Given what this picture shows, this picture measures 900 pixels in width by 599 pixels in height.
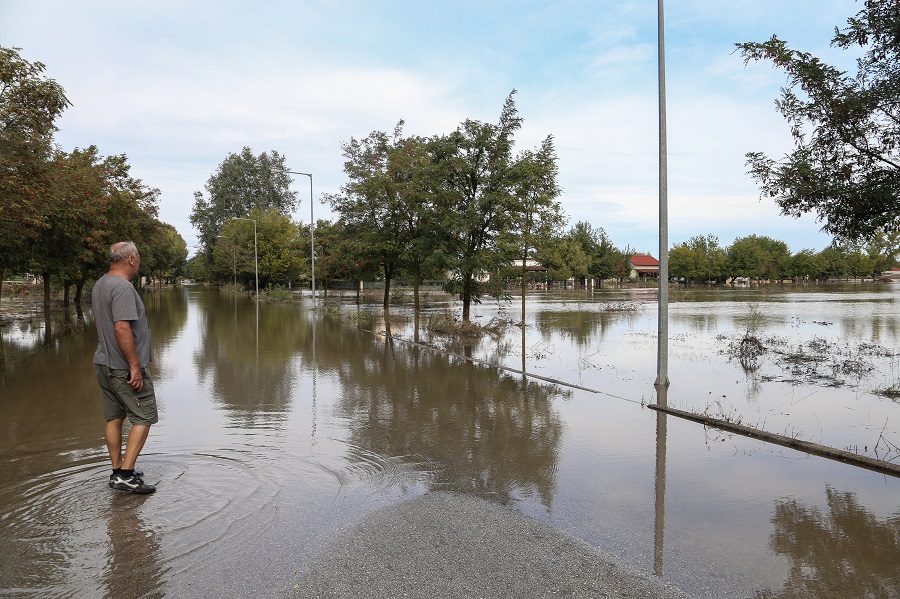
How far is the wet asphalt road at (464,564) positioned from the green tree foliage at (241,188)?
239 feet

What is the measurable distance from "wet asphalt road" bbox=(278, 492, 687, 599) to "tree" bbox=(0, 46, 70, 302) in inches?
372

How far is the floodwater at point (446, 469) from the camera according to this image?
3756mm

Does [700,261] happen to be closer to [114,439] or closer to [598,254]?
[598,254]

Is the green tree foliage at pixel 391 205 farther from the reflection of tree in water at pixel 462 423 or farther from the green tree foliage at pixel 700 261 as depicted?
the green tree foliage at pixel 700 261

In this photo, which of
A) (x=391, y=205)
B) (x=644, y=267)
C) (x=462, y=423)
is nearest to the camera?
(x=462, y=423)

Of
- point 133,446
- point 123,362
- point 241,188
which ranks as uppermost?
point 241,188

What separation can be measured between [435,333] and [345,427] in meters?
12.9

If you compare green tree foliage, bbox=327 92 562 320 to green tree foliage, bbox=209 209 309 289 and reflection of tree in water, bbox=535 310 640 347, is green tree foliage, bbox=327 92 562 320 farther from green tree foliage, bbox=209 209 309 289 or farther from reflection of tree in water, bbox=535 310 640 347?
green tree foliage, bbox=209 209 309 289

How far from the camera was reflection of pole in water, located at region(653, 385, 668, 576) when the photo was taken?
3.90m

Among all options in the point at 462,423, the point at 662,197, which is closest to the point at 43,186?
the point at 462,423

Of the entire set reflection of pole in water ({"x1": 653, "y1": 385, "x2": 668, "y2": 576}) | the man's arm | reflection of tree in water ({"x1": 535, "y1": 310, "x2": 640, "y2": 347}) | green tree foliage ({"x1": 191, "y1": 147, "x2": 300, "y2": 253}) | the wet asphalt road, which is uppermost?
green tree foliage ({"x1": 191, "y1": 147, "x2": 300, "y2": 253})

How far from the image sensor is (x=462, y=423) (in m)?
7.70

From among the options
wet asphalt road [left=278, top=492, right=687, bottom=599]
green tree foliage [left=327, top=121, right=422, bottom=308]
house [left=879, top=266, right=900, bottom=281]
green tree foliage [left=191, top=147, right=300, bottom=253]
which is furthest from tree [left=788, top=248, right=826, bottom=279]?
wet asphalt road [left=278, top=492, right=687, bottom=599]

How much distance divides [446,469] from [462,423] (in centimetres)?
195
